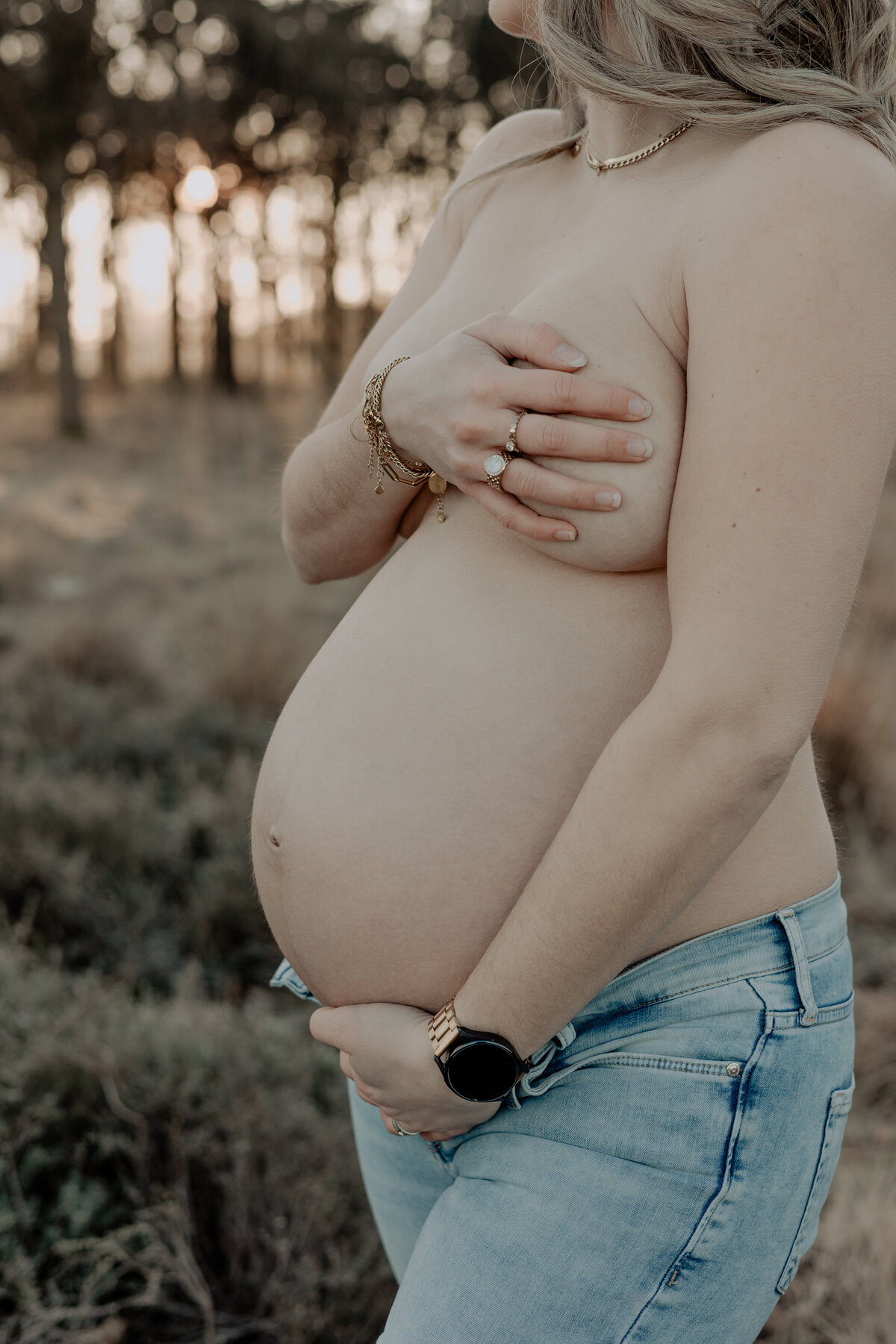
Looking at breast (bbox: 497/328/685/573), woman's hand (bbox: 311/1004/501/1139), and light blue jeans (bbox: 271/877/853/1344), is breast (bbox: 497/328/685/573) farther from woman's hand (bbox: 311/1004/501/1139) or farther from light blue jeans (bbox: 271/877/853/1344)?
woman's hand (bbox: 311/1004/501/1139)

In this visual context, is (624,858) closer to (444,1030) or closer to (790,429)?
(444,1030)

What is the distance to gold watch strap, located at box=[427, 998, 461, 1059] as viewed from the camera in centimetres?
92

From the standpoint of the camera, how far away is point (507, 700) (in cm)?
99

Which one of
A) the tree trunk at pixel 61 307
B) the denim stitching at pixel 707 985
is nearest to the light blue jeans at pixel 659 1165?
the denim stitching at pixel 707 985

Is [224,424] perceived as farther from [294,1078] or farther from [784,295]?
[784,295]

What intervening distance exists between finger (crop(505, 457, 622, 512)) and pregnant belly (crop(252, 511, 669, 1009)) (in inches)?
3.1

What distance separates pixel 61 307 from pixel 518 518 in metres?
12.2

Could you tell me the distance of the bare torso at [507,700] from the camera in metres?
0.93

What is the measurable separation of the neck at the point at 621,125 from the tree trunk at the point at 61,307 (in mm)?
11762

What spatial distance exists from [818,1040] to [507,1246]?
358mm

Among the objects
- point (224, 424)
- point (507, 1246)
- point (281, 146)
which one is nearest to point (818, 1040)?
point (507, 1246)

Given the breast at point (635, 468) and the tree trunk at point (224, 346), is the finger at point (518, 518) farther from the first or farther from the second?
the tree trunk at point (224, 346)

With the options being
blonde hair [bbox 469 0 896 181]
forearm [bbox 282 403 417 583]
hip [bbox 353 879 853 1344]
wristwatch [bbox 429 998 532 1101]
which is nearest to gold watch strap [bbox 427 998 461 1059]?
wristwatch [bbox 429 998 532 1101]

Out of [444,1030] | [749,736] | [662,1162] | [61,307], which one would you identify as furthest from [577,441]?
[61,307]
